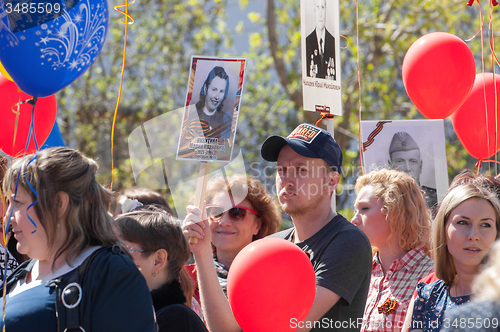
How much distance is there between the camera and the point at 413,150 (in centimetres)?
322

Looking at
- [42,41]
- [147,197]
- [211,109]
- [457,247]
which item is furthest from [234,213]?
[42,41]

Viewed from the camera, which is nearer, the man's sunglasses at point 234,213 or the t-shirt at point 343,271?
the t-shirt at point 343,271

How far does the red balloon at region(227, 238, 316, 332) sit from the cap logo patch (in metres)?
0.67

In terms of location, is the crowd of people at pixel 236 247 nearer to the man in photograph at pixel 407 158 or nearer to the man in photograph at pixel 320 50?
the man in photograph at pixel 407 158

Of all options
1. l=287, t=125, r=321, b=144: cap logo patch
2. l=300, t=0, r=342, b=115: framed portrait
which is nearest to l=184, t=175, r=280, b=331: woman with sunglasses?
l=287, t=125, r=321, b=144: cap logo patch

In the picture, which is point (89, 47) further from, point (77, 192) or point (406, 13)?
point (406, 13)

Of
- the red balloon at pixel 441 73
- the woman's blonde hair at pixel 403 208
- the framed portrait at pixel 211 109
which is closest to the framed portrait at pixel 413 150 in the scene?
the red balloon at pixel 441 73

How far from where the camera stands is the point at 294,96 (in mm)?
7078

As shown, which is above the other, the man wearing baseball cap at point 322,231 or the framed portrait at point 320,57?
the framed portrait at point 320,57

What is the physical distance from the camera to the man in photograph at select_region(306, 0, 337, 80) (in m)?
2.86

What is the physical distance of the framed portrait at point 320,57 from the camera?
2.85m

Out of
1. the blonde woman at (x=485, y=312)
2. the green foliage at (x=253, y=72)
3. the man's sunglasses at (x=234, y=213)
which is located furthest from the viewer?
the green foliage at (x=253, y=72)

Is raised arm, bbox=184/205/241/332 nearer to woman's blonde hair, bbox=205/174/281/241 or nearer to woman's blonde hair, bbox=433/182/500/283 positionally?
woman's blonde hair, bbox=205/174/281/241

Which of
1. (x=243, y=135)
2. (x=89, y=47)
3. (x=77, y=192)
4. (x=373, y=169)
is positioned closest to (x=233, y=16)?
(x=243, y=135)
